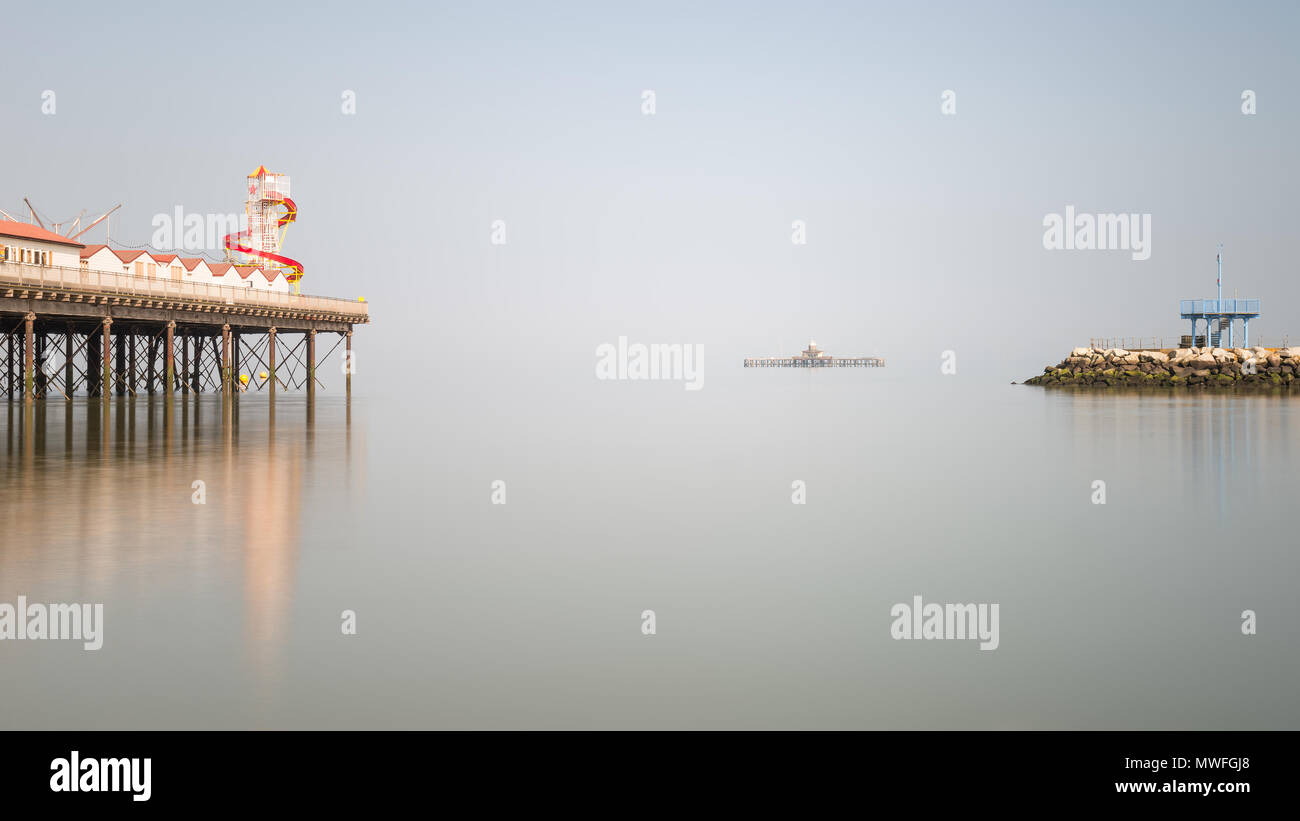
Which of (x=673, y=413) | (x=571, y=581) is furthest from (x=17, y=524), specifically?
(x=673, y=413)

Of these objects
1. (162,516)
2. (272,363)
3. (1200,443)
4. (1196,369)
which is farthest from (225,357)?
(1196,369)

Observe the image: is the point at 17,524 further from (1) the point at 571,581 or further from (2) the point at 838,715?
(2) the point at 838,715

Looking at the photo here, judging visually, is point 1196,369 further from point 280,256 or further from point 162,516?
point 162,516

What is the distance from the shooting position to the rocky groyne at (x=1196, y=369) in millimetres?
84688

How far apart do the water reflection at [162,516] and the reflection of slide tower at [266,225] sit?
35.0 m

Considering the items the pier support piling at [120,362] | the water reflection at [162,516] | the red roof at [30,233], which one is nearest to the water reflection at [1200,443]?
the water reflection at [162,516]

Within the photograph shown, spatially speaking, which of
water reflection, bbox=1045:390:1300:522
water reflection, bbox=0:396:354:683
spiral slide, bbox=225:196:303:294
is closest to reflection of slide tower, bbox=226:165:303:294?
spiral slide, bbox=225:196:303:294

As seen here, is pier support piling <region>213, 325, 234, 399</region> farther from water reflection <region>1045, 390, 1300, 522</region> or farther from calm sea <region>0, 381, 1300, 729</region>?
water reflection <region>1045, 390, 1300, 522</region>

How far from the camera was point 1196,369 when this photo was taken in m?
87.6

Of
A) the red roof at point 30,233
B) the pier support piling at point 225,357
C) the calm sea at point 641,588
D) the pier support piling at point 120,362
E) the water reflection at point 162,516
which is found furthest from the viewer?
the pier support piling at point 120,362

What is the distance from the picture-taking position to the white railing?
138 ft

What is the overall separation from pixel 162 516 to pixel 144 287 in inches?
1365

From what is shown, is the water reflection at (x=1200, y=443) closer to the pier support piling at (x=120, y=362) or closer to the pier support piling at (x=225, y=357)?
the pier support piling at (x=225, y=357)
